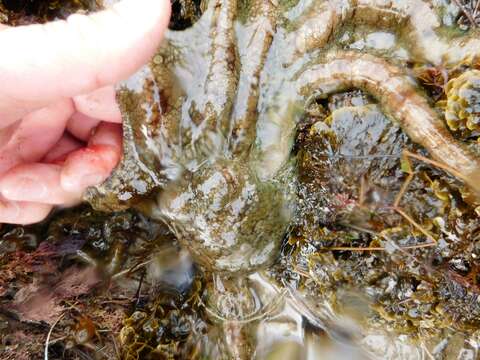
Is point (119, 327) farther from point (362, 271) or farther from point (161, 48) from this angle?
point (161, 48)

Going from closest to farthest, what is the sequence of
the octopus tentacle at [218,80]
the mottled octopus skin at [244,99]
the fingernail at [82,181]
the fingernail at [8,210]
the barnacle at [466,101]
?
the barnacle at [466,101] < the mottled octopus skin at [244,99] < the octopus tentacle at [218,80] < the fingernail at [82,181] < the fingernail at [8,210]

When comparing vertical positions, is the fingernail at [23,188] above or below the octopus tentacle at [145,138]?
below

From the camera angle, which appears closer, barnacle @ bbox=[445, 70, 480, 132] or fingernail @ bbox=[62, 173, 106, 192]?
barnacle @ bbox=[445, 70, 480, 132]

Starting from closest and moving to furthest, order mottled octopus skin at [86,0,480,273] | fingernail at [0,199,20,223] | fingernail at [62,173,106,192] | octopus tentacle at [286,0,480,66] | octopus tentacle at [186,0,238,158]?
octopus tentacle at [286,0,480,66], mottled octopus skin at [86,0,480,273], octopus tentacle at [186,0,238,158], fingernail at [62,173,106,192], fingernail at [0,199,20,223]

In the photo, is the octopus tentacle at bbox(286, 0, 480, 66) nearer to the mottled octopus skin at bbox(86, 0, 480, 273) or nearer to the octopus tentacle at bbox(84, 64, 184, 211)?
the mottled octopus skin at bbox(86, 0, 480, 273)

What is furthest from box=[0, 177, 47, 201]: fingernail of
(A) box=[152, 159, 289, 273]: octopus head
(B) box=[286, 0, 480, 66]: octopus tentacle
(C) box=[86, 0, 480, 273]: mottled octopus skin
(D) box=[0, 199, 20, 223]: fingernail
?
(B) box=[286, 0, 480, 66]: octopus tentacle

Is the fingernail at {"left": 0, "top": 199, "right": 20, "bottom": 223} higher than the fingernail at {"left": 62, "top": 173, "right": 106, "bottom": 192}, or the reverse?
the fingernail at {"left": 62, "top": 173, "right": 106, "bottom": 192}

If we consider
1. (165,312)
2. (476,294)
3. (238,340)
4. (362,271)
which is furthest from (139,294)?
(476,294)

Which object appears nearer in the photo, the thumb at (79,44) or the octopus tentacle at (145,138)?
the thumb at (79,44)

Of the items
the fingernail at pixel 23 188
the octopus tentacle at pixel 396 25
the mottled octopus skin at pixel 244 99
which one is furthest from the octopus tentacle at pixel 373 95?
the fingernail at pixel 23 188

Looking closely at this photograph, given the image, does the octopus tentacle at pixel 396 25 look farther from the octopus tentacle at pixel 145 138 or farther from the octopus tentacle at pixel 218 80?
the octopus tentacle at pixel 145 138
